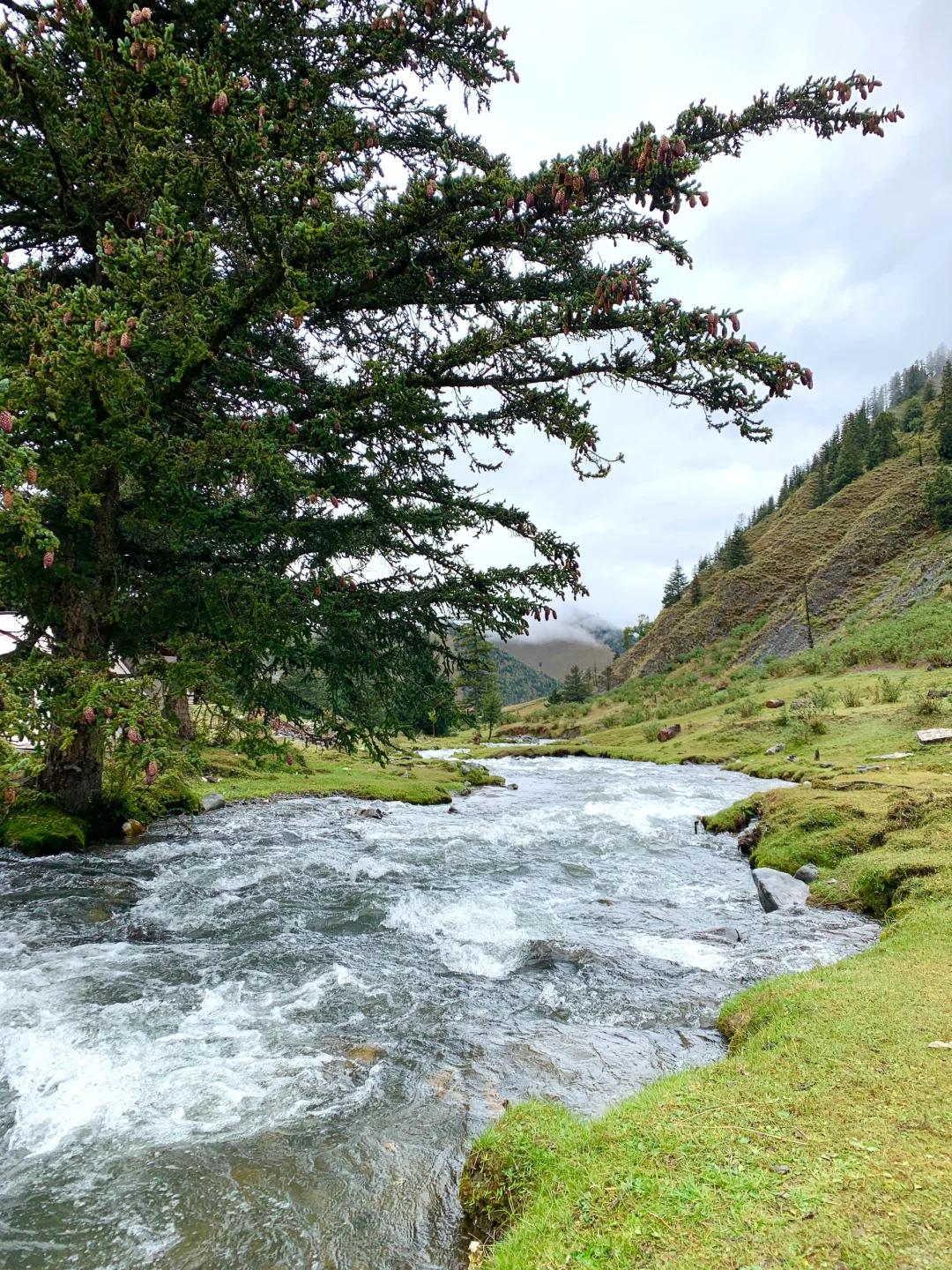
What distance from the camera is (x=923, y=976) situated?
573 centimetres

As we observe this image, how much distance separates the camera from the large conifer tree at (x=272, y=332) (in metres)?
7.50

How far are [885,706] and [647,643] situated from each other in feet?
265

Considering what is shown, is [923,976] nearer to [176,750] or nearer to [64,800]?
[176,750]

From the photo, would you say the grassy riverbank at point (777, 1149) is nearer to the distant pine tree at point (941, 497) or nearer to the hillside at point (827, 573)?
the hillside at point (827, 573)

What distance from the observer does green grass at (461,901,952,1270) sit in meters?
2.72

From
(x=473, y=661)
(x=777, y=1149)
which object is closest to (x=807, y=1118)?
(x=777, y=1149)

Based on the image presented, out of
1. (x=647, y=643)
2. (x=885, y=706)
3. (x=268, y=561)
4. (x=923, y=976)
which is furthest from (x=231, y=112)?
(x=647, y=643)

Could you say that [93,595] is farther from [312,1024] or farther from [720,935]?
[720,935]

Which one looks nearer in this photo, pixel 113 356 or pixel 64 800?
pixel 113 356

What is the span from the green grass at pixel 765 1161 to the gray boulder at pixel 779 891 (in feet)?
16.1

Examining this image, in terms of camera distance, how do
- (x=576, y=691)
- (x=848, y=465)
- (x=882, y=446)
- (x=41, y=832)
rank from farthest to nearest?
1. (x=576, y=691)
2. (x=848, y=465)
3. (x=882, y=446)
4. (x=41, y=832)

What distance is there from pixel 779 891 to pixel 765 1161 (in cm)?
829

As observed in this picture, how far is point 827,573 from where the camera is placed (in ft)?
264

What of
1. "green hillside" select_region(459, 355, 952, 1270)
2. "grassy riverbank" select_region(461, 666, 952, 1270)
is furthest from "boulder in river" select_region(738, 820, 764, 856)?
"grassy riverbank" select_region(461, 666, 952, 1270)
